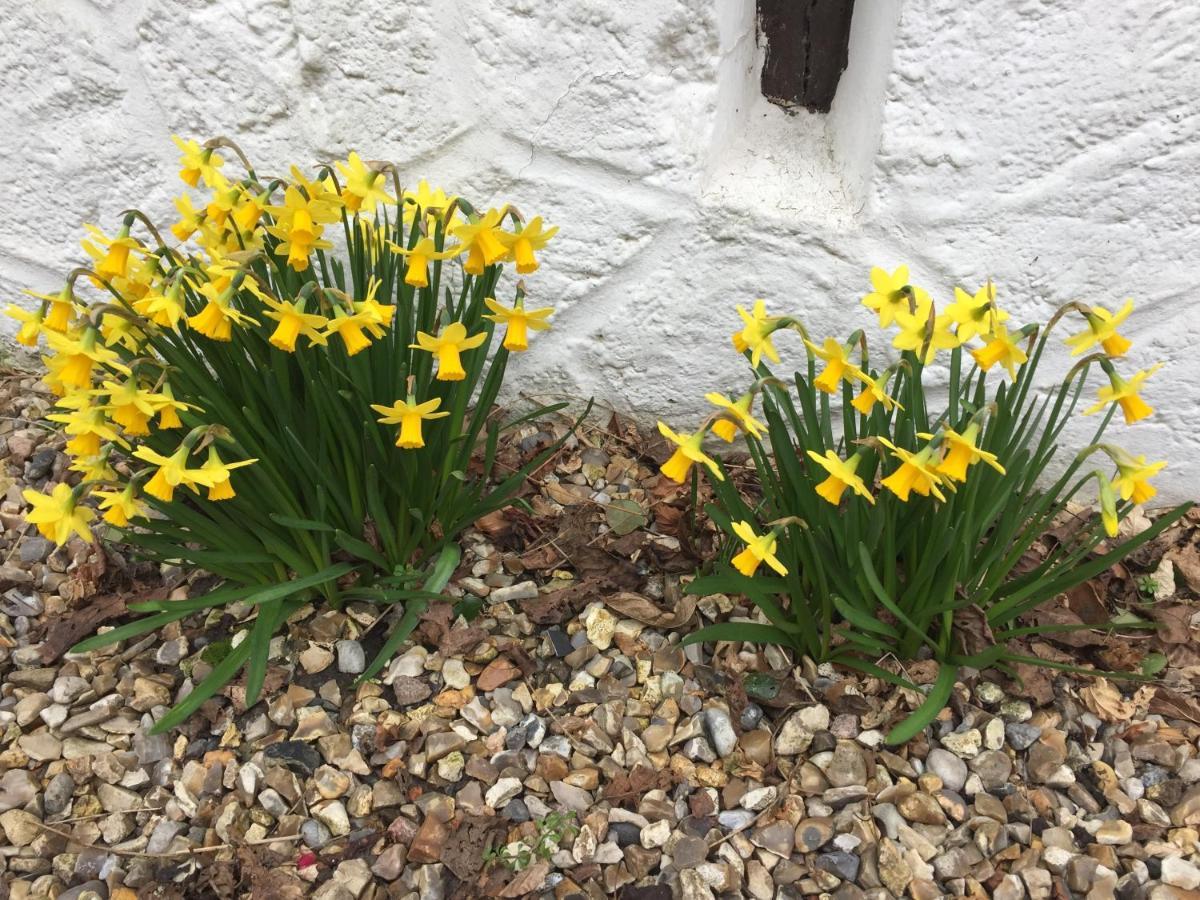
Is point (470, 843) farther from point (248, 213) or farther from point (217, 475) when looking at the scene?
point (248, 213)

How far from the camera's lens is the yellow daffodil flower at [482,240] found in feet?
4.35

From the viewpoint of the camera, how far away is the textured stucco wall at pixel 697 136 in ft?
4.70

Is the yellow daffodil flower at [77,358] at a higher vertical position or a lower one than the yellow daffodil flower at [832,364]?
lower

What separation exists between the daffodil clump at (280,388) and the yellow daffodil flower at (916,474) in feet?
1.90

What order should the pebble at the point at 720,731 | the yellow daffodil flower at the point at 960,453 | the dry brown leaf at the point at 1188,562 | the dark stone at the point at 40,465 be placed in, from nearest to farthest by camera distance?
the yellow daffodil flower at the point at 960,453 < the pebble at the point at 720,731 < the dry brown leaf at the point at 1188,562 < the dark stone at the point at 40,465

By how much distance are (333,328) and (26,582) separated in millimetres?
936

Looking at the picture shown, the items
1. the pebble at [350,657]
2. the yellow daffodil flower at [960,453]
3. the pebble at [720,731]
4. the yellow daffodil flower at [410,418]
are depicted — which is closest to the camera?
the yellow daffodil flower at [960,453]

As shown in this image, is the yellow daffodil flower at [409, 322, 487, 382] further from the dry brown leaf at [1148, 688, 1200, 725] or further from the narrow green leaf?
the dry brown leaf at [1148, 688, 1200, 725]

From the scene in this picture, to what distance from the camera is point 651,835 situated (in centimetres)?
133

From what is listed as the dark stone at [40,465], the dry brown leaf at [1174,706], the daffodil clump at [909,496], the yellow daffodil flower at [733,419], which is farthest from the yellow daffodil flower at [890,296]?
the dark stone at [40,465]

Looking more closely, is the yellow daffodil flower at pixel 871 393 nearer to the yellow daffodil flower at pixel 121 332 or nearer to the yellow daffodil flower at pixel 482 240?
the yellow daffodil flower at pixel 482 240

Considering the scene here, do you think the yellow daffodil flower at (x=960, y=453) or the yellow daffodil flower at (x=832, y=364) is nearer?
the yellow daffodil flower at (x=960, y=453)

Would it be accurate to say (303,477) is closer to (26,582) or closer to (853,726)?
(26,582)

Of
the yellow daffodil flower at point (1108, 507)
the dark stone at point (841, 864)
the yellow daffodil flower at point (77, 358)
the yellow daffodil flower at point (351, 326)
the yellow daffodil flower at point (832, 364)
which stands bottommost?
the dark stone at point (841, 864)
